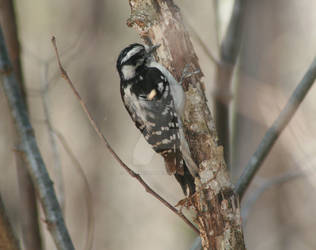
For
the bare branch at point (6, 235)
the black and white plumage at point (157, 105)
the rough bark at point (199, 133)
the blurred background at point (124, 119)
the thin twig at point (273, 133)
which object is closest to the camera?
the bare branch at point (6, 235)

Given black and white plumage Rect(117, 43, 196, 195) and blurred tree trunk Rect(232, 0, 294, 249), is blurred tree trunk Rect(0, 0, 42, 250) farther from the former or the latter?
blurred tree trunk Rect(232, 0, 294, 249)

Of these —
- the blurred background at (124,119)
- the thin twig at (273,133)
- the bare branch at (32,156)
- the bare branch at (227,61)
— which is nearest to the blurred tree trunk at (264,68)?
the blurred background at (124,119)

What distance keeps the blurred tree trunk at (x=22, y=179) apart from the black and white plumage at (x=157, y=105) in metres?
0.80

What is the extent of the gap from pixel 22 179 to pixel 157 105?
1017 mm

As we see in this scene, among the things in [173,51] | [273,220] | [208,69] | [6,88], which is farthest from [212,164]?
[208,69]

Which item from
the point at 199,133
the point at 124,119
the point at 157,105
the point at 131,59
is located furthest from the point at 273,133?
the point at 124,119

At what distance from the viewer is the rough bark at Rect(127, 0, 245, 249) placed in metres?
1.98

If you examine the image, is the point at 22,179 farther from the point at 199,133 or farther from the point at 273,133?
the point at 273,133

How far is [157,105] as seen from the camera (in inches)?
114

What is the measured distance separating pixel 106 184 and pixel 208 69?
3005 millimetres

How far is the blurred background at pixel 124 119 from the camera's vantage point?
19.6 ft

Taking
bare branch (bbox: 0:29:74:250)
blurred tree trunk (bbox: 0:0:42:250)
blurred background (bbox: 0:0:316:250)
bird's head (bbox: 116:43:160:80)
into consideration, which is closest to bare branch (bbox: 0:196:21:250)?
bare branch (bbox: 0:29:74:250)

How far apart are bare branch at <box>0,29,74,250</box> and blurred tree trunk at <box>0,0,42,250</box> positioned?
65 mm

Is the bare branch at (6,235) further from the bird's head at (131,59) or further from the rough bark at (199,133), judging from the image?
the bird's head at (131,59)
